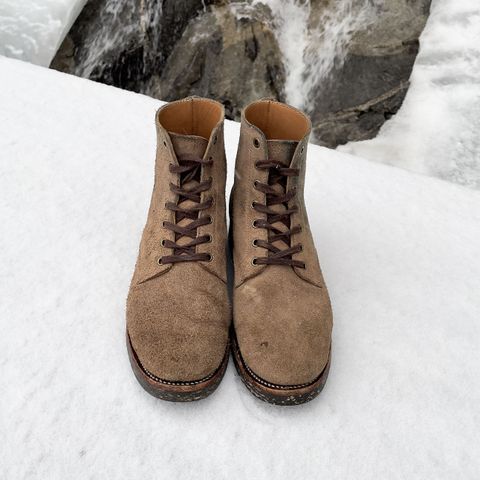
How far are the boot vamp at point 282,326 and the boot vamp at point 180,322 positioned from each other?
0.12 feet

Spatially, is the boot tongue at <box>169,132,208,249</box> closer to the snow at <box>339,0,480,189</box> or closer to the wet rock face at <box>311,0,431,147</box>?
the snow at <box>339,0,480,189</box>

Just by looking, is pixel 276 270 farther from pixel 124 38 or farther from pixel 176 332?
pixel 124 38

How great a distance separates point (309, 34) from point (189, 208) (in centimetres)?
160

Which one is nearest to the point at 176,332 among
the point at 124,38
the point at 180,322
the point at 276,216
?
the point at 180,322

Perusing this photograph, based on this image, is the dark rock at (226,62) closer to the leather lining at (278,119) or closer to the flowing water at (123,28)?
the flowing water at (123,28)

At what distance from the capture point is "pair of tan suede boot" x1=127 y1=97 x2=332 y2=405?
0.73m

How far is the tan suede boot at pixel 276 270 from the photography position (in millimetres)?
732

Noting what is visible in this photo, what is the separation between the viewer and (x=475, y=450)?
737 millimetres

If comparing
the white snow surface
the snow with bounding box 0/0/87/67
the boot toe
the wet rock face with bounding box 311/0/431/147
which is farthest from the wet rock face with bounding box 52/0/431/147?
the boot toe

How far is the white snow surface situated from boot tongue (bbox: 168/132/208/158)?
0.87 ft

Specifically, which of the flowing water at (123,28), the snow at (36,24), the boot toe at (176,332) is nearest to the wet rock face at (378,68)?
the flowing water at (123,28)

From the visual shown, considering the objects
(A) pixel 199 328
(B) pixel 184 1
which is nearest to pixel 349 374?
(A) pixel 199 328

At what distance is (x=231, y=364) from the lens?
2.64ft

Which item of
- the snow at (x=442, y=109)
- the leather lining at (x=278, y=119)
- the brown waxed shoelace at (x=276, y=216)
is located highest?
the leather lining at (x=278, y=119)
